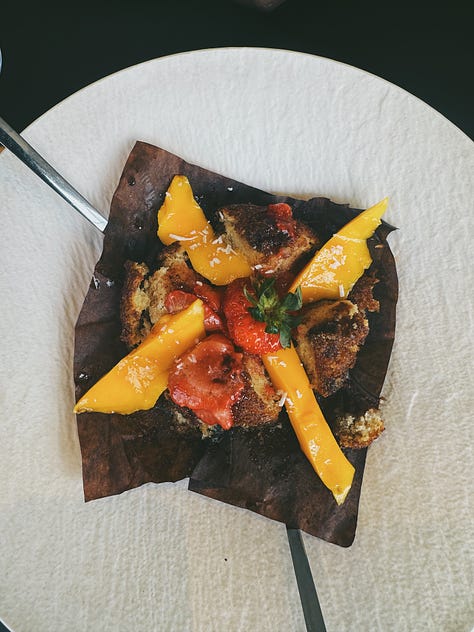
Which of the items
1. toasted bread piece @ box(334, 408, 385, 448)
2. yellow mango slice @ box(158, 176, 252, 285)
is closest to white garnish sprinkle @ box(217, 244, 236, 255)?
yellow mango slice @ box(158, 176, 252, 285)

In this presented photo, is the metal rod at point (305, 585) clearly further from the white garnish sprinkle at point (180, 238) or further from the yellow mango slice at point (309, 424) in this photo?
the white garnish sprinkle at point (180, 238)

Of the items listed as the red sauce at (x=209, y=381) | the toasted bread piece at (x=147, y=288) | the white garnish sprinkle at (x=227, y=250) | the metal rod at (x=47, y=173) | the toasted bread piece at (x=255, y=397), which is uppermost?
the metal rod at (x=47, y=173)

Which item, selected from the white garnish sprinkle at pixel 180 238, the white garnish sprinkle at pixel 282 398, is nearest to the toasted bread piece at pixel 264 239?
the white garnish sprinkle at pixel 180 238

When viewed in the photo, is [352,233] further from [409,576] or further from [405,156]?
Result: [409,576]

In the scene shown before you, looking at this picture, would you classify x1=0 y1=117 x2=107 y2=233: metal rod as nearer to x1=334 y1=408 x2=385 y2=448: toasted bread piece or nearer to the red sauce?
the red sauce

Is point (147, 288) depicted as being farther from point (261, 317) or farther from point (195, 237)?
point (261, 317)

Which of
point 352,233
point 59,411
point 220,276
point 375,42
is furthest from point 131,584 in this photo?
point 375,42
